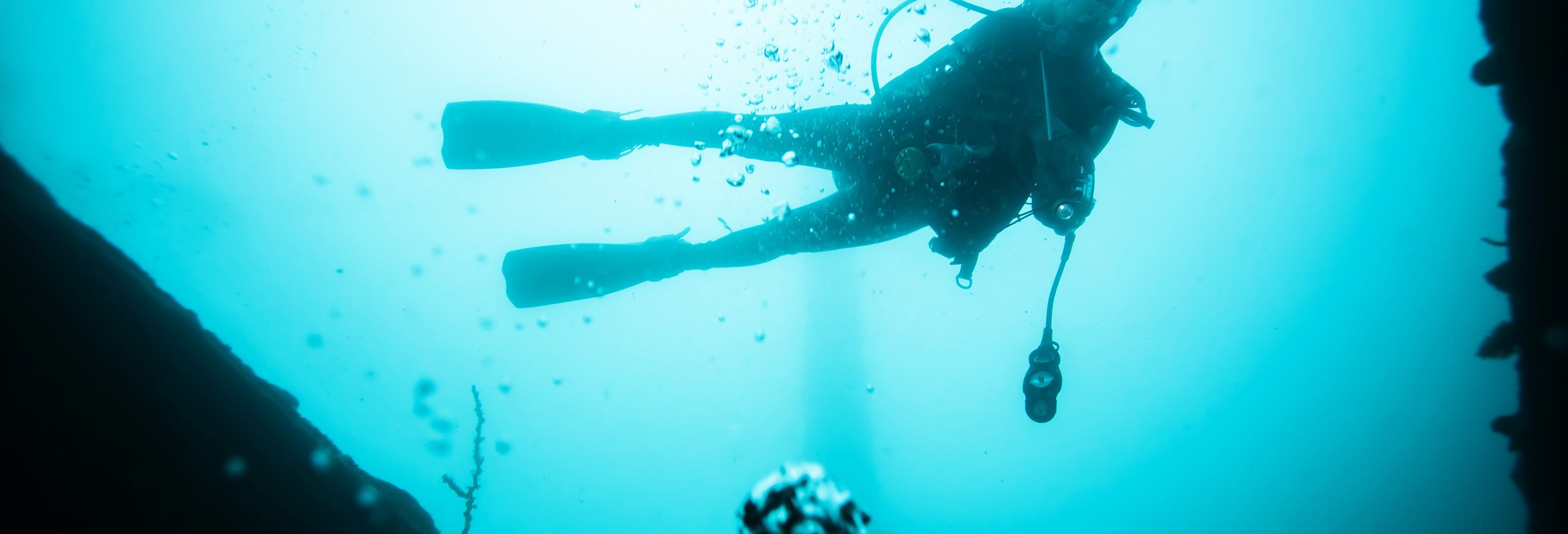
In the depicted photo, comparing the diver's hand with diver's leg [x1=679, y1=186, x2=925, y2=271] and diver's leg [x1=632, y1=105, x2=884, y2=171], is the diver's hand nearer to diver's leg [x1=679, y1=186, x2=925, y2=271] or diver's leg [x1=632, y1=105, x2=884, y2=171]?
diver's leg [x1=679, y1=186, x2=925, y2=271]

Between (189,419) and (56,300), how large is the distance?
1.06 metres

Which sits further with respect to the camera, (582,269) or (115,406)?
(582,269)

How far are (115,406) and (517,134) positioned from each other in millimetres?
3221

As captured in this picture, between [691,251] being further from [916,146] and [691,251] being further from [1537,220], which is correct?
[1537,220]

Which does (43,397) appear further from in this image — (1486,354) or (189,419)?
(1486,354)

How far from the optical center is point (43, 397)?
3.13 m

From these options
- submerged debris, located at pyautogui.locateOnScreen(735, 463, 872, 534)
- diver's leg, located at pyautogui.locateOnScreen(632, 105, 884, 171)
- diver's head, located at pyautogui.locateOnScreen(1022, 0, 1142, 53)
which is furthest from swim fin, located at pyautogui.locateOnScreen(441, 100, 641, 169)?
submerged debris, located at pyautogui.locateOnScreen(735, 463, 872, 534)

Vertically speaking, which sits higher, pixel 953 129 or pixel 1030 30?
pixel 1030 30

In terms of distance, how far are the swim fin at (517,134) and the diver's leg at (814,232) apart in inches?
50.0

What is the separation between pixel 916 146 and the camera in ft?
12.3

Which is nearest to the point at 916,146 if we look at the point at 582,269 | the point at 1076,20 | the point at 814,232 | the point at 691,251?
the point at 814,232

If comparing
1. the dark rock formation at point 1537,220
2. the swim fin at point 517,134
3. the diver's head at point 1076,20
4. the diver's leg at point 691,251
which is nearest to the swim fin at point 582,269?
the diver's leg at point 691,251

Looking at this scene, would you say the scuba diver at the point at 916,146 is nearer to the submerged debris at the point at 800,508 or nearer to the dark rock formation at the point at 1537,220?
the dark rock formation at the point at 1537,220

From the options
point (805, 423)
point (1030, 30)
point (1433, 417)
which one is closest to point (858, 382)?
point (805, 423)
